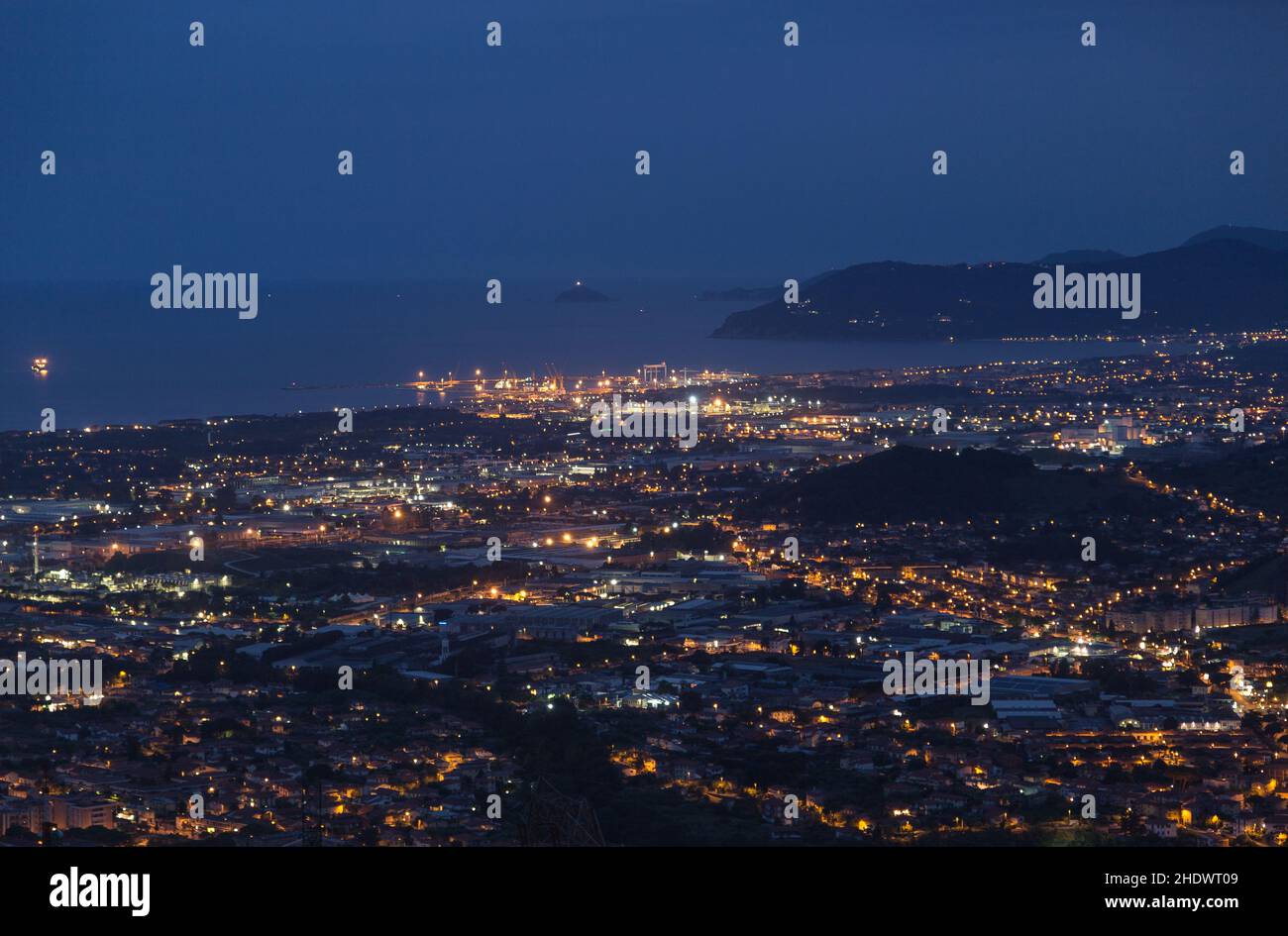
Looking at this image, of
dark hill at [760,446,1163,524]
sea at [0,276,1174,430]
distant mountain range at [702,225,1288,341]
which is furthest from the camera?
distant mountain range at [702,225,1288,341]

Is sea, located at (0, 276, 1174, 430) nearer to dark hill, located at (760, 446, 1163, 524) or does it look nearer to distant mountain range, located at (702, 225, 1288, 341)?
distant mountain range, located at (702, 225, 1288, 341)

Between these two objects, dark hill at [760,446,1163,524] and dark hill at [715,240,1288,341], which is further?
dark hill at [715,240,1288,341]

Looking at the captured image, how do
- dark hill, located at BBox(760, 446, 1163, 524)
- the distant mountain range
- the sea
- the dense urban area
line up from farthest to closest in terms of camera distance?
the distant mountain range < the sea < dark hill, located at BBox(760, 446, 1163, 524) < the dense urban area

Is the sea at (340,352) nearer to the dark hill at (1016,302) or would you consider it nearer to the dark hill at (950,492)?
the dark hill at (1016,302)

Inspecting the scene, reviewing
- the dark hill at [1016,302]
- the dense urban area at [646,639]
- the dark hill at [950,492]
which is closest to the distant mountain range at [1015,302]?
the dark hill at [1016,302]

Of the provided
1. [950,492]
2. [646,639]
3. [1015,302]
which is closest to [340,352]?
[1015,302]

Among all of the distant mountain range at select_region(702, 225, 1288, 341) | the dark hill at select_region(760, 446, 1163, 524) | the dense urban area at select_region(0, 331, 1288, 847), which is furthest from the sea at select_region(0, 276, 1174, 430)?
the dark hill at select_region(760, 446, 1163, 524)

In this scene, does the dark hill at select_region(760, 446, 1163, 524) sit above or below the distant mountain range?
below
